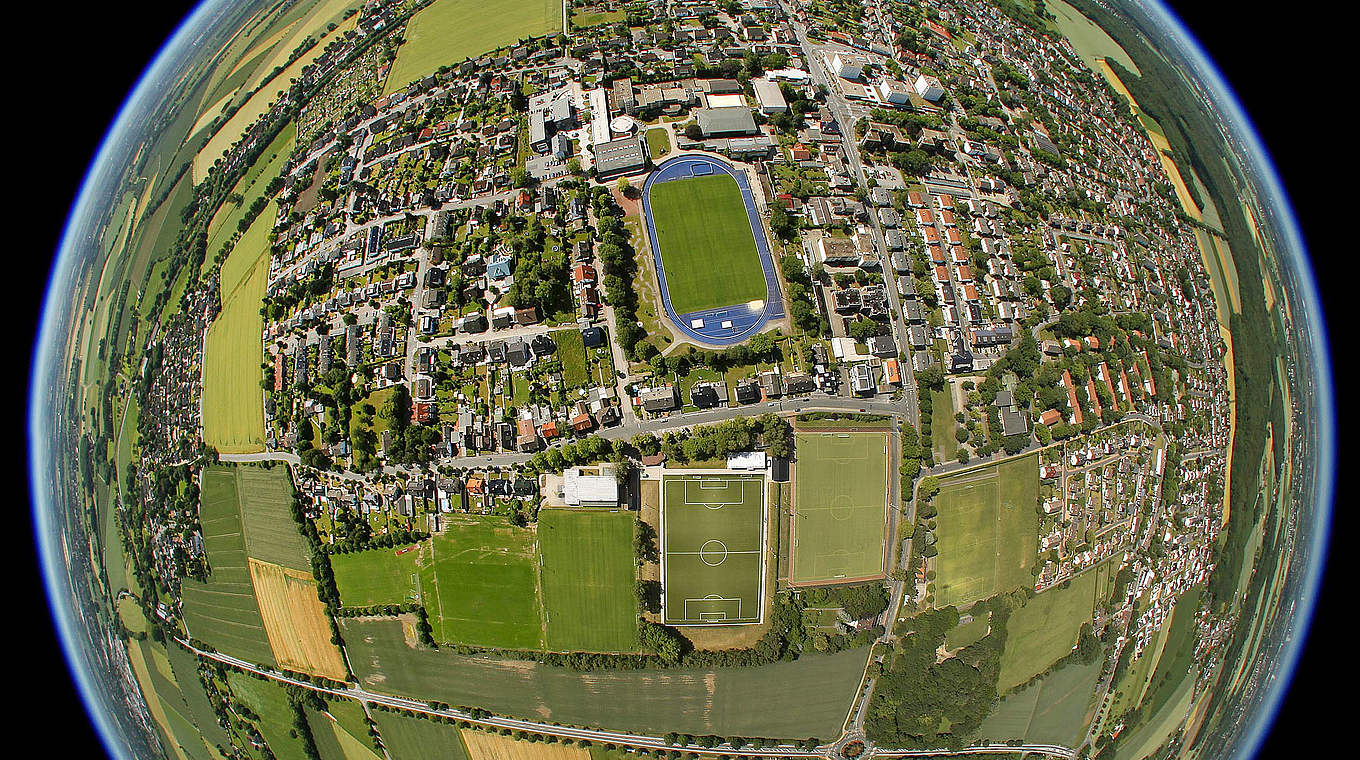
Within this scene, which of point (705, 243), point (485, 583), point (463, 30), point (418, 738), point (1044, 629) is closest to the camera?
point (485, 583)

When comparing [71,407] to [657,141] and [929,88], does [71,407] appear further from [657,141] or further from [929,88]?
[929,88]

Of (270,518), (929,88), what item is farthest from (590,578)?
(929,88)

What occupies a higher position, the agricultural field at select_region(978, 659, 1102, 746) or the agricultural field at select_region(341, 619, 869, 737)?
the agricultural field at select_region(341, 619, 869, 737)

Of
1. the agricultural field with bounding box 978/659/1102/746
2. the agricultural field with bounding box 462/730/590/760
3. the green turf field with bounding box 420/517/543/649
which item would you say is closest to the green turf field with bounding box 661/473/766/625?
the green turf field with bounding box 420/517/543/649

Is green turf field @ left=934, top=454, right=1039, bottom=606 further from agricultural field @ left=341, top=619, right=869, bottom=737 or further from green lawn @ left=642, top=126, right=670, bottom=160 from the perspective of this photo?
green lawn @ left=642, top=126, right=670, bottom=160

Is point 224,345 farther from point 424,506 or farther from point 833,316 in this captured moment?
point 833,316

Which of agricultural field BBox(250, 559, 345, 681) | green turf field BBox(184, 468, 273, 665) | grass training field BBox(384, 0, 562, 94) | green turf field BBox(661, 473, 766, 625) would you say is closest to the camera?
green turf field BBox(661, 473, 766, 625)
